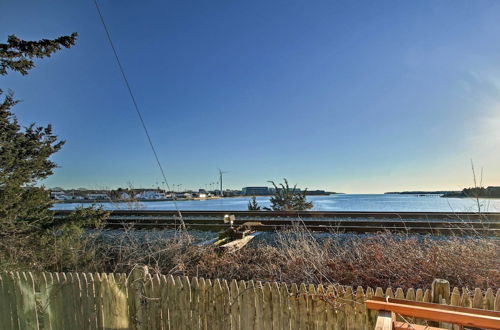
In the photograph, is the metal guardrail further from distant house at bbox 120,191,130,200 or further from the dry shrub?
the dry shrub

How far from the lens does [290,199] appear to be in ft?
69.7

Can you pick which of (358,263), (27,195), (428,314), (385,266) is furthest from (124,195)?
(428,314)

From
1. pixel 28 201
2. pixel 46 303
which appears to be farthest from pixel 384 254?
pixel 28 201

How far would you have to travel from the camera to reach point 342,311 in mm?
3207

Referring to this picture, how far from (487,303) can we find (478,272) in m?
2.70

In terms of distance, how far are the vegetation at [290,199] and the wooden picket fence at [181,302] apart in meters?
16.8

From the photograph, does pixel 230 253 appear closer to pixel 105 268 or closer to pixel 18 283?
pixel 105 268

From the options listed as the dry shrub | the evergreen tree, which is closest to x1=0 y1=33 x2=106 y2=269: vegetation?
the evergreen tree

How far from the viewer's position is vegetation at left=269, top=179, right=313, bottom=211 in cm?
2089

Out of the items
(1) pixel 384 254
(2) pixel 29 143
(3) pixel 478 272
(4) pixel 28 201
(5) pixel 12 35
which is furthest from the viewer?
(2) pixel 29 143

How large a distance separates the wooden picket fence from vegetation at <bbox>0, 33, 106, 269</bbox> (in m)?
3.26

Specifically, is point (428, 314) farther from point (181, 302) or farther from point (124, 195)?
point (124, 195)

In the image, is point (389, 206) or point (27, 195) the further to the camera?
point (389, 206)

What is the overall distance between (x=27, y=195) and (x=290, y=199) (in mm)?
15947
